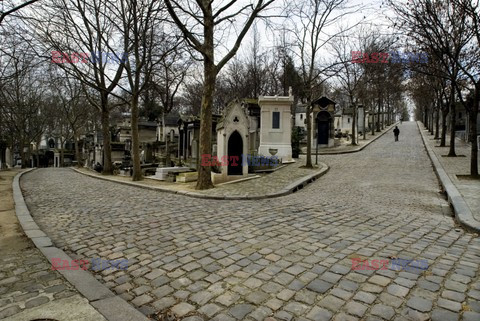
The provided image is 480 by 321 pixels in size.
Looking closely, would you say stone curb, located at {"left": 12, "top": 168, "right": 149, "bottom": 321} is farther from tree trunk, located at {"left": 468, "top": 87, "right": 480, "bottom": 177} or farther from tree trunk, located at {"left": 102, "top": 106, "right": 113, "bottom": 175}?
tree trunk, located at {"left": 102, "top": 106, "right": 113, "bottom": 175}

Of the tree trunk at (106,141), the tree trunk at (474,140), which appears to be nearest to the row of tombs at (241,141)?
the tree trunk at (106,141)

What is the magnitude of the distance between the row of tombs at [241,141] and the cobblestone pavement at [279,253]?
15.6 ft

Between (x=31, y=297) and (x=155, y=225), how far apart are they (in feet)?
9.21

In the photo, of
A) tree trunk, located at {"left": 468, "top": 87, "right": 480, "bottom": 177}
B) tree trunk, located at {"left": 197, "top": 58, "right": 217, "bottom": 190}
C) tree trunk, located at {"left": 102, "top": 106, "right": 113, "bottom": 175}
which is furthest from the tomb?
tree trunk, located at {"left": 102, "top": 106, "right": 113, "bottom": 175}

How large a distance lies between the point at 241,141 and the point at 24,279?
10752mm

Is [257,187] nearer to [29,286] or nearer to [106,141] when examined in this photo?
[29,286]

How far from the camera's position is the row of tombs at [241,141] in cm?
1273

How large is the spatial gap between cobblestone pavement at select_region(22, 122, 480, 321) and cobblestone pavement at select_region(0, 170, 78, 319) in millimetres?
460

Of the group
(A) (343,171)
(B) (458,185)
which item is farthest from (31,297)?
(A) (343,171)

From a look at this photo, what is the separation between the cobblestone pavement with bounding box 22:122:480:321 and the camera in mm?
2734

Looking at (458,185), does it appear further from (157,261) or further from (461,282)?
(157,261)

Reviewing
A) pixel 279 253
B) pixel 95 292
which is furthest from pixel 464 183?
pixel 95 292

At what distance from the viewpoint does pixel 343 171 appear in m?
14.5

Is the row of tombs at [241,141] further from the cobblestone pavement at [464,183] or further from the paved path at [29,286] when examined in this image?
the cobblestone pavement at [464,183]
